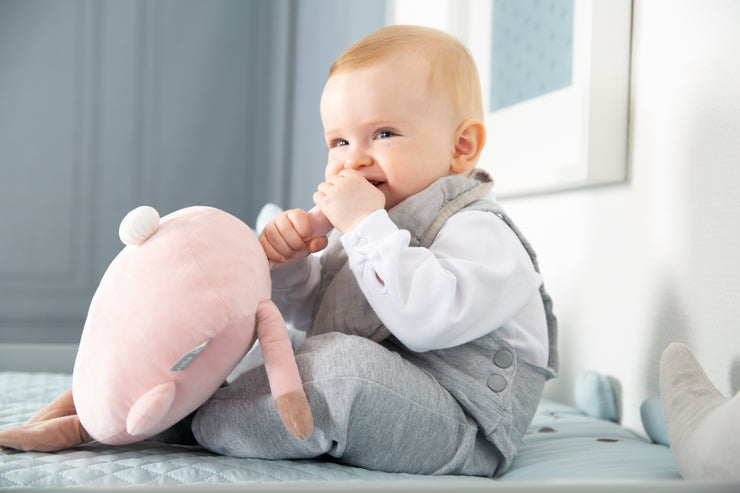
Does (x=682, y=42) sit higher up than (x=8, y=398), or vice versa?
(x=682, y=42)

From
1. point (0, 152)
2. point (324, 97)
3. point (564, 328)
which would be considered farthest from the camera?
point (0, 152)

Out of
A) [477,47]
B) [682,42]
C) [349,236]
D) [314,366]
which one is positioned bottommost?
[314,366]

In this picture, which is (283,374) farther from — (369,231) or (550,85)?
(550,85)

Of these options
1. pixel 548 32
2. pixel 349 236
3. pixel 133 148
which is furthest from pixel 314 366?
pixel 133 148

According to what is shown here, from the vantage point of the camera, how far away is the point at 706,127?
774 millimetres

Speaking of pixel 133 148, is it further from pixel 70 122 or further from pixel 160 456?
pixel 160 456

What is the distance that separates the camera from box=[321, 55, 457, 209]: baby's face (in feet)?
2.66

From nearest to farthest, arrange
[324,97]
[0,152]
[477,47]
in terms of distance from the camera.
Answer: [324,97]
[477,47]
[0,152]

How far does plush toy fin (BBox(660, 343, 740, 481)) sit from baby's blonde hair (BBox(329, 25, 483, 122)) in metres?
0.39

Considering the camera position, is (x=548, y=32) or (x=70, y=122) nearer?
(x=548, y=32)

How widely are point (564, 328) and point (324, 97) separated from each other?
1.76 ft

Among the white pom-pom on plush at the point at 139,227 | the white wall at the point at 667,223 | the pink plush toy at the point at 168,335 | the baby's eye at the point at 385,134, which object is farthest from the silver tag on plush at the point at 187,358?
the white wall at the point at 667,223

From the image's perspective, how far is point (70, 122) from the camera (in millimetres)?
2531

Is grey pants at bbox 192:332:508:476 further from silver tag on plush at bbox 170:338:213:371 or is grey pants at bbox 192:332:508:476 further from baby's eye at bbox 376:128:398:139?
baby's eye at bbox 376:128:398:139
